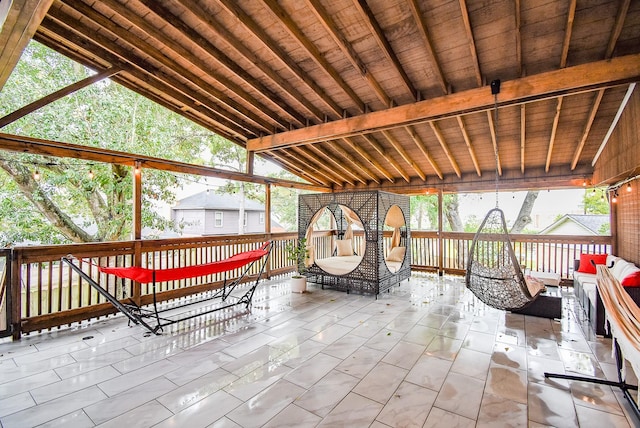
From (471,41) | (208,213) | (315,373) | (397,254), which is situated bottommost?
(315,373)

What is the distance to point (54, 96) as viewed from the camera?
12.8 feet

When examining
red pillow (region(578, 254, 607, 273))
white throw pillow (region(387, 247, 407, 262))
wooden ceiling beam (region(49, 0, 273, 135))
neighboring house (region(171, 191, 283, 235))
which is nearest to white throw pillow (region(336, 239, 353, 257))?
white throw pillow (region(387, 247, 407, 262))

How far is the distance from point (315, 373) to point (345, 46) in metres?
3.74

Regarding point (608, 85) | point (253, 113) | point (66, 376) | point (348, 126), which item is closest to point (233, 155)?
point (253, 113)

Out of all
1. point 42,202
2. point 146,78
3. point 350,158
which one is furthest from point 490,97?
point 42,202

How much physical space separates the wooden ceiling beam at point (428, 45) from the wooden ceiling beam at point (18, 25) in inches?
117

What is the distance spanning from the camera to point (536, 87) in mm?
3516

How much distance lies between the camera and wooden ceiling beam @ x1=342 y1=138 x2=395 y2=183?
6.31 meters

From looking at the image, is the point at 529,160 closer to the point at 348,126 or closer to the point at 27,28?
the point at 348,126

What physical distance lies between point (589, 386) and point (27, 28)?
16.4 feet

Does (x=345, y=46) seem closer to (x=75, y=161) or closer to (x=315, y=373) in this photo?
(x=315, y=373)

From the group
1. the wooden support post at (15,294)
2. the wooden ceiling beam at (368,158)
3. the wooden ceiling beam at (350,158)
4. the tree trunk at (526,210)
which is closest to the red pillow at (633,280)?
the wooden ceiling beam at (368,158)

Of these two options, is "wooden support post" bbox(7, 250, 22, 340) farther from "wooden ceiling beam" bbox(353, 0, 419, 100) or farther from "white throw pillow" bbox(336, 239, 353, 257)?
"white throw pillow" bbox(336, 239, 353, 257)

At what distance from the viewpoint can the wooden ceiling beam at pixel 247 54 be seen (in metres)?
3.25
